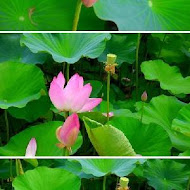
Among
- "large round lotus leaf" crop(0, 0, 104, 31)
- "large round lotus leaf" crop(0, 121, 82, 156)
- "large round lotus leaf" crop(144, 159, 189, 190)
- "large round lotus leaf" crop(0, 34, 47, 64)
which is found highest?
"large round lotus leaf" crop(0, 0, 104, 31)

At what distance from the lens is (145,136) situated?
103 cm

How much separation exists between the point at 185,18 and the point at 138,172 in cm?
41

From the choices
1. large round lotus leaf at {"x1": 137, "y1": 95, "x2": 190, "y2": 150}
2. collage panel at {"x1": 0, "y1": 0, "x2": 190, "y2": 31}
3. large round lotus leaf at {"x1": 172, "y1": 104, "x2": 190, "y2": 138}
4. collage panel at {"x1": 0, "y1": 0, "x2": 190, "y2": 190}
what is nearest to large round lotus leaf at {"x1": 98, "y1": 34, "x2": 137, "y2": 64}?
collage panel at {"x1": 0, "y1": 0, "x2": 190, "y2": 190}

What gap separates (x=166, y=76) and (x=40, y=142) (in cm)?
44

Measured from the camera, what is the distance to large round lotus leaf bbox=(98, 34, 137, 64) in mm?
1364

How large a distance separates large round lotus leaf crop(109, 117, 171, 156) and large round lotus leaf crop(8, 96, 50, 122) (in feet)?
0.56

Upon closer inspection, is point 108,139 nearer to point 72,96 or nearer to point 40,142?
point 72,96

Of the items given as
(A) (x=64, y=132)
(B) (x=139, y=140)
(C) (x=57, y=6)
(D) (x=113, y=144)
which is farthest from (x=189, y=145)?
(C) (x=57, y=6)

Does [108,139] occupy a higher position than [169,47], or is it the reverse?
[169,47]

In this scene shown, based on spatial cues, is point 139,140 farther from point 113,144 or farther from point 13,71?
point 13,71

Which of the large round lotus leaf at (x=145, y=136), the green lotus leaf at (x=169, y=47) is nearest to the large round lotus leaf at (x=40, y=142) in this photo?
the large round lotus leaf at (x=145, y=136)

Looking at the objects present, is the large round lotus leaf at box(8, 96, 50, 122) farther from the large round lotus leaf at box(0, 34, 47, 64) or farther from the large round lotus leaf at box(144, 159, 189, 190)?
the large round lotus leaf at box(144, 159, 189, 190)

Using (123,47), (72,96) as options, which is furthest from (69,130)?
(123,47)

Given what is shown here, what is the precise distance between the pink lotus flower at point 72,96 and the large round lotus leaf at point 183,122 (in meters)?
0.23
